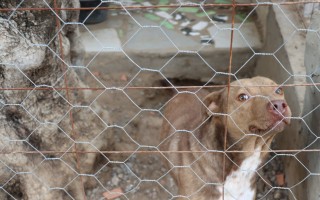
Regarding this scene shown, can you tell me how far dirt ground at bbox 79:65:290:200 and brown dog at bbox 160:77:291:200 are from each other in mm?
174

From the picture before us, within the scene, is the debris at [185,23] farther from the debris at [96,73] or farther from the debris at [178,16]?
the debris at [96,73]

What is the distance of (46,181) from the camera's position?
3.56 metres

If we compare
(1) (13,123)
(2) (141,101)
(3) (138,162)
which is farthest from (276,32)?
(1) (13,123)

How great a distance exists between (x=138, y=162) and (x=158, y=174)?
180mm

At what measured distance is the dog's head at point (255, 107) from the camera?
9.24ft

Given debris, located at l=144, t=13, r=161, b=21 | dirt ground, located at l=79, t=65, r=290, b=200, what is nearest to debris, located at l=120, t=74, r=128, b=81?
dirt ground, located at l=79, t=65, r=290, b=200

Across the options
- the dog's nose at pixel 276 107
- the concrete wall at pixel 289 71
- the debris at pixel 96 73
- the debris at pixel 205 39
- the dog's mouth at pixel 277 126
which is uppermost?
the dog's nose at pixel 276 107

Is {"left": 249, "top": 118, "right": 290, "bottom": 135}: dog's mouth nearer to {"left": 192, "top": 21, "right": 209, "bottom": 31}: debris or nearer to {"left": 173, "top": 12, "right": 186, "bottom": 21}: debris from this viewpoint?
{"left": 192, "top": 21, "right": 209, "bottom": 31}: debris

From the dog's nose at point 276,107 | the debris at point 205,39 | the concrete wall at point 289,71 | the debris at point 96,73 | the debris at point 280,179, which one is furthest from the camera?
the debris at point 205,39

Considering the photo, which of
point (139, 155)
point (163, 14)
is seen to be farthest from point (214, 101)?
point (163, 14)

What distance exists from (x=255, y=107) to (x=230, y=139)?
0.34m

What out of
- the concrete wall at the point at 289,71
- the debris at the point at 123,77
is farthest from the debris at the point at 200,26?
the debris at the point at 123,77

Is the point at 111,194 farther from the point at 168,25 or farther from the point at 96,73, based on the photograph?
the point at 168,25

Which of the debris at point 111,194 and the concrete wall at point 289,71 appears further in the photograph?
the debris at point 111,194
